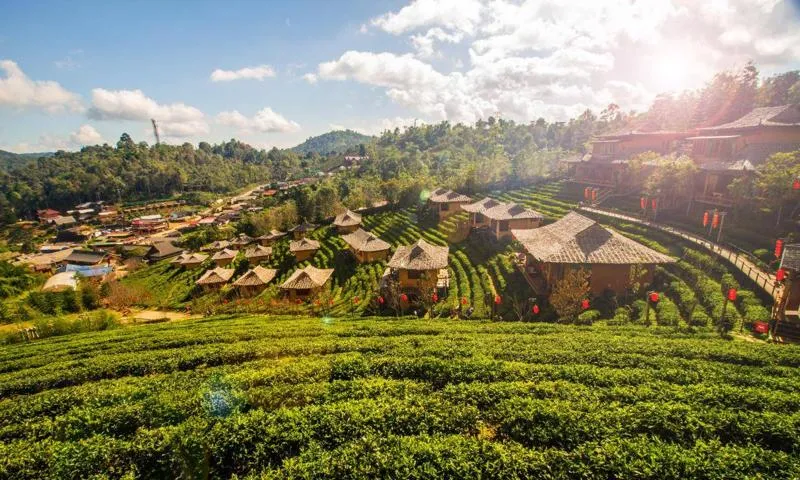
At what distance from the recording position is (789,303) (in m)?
15.6

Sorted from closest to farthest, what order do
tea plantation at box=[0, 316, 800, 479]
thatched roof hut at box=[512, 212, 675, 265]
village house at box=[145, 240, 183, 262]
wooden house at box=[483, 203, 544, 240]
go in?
tea plantation at box=[0, 316, 800, 479], thatched roof hut at box=[512, 212, 675, 265], wooden house at box=[483, 203, 544, 240], village house at box=[145, 240, 183, 262]

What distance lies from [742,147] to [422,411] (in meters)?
Answer: 40.7

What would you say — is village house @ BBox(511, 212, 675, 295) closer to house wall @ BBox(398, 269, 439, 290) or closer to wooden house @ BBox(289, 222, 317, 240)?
house wall @ BBox(398, 269, 439, 290)

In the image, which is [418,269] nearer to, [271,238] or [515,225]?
[515,225]

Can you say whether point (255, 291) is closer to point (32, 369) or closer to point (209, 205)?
point (32, 369)

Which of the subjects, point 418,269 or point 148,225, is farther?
point 148,225

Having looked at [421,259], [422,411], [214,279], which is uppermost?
[421,259]

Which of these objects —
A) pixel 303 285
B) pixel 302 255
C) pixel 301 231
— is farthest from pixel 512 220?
pixel 301 231

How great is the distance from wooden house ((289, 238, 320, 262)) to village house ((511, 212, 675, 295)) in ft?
90.2

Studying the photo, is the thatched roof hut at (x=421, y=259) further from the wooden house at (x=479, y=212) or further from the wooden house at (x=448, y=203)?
the wooden house at (x=448, y=203)

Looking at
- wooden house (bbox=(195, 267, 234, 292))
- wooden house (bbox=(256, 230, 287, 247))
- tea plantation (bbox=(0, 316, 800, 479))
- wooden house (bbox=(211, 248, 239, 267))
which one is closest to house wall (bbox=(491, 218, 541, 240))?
tea plantation (bbox=(0, 316, 800, 479))

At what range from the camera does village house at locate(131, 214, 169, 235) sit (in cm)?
Answer: 8356

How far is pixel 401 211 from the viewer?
180 feet

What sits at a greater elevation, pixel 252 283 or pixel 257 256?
pixel 257 256
